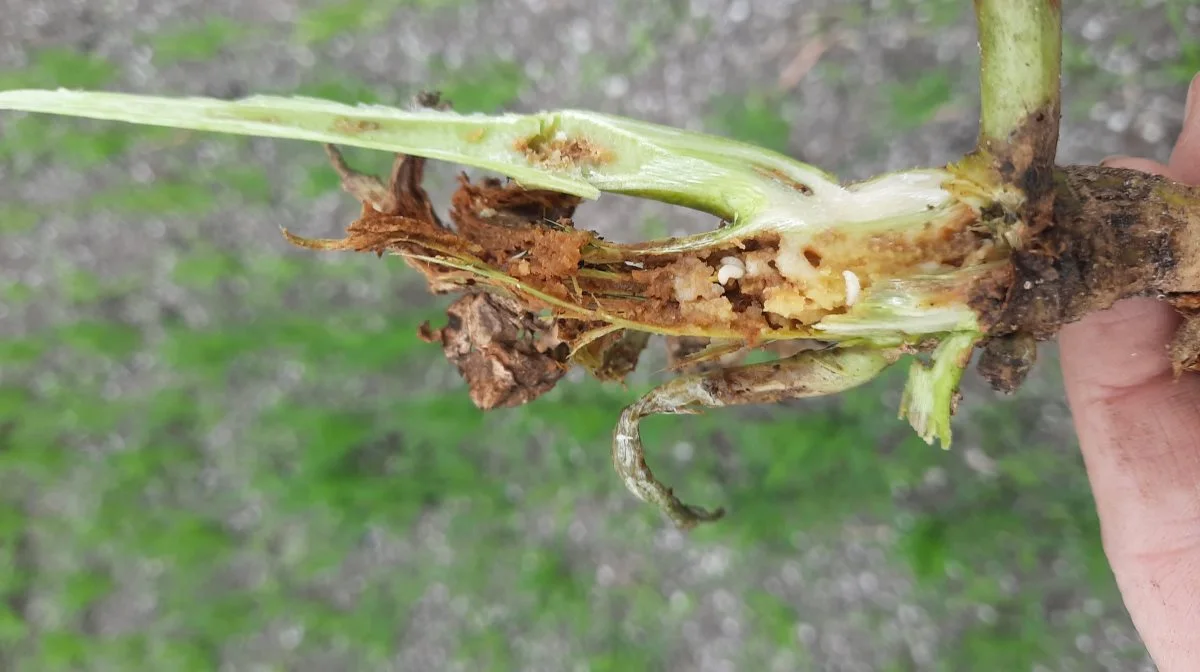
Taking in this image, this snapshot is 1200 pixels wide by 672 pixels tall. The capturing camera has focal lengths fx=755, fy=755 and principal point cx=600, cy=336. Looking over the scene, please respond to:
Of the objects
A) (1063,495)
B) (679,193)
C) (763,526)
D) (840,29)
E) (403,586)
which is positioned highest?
(840,29)

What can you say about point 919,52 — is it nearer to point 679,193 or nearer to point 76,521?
point 679,193

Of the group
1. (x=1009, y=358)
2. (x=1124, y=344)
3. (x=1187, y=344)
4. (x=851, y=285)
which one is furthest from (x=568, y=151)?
(x=1124, y=344)

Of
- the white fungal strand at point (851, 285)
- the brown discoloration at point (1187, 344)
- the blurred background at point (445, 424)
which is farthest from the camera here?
the blurred background at point (445, 424)

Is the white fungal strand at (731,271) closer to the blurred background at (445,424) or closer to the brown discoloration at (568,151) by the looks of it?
the brown discoloration at (568,151)

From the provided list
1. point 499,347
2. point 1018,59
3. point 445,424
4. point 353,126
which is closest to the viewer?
point 1018,59

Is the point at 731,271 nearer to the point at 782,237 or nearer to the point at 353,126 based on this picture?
the point at 782,237

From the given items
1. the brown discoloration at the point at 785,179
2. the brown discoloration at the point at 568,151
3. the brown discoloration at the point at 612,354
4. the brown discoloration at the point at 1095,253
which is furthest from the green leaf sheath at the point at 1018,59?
the brown discoloration at the point at 612,354

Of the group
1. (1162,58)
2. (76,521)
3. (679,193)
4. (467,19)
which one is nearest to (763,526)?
(679,193)
